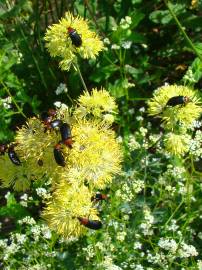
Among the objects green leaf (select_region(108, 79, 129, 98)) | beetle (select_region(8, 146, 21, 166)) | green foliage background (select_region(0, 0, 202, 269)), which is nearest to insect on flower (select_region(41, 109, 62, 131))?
beetle (select_region(8, 146, 21, 166))

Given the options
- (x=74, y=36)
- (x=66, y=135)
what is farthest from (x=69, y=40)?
(x=66, y=135)

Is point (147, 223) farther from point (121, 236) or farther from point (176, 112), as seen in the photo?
point (176, 112)

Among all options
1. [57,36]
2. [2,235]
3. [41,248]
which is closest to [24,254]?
[41,248]

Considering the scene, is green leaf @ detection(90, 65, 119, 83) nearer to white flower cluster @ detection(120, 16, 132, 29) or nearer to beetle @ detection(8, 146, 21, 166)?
white flower cluster @ detection(120, 16, 132, 29)

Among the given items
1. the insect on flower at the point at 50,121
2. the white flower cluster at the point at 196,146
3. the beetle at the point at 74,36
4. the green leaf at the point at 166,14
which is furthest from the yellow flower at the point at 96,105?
the green leaf at the point at 166,14

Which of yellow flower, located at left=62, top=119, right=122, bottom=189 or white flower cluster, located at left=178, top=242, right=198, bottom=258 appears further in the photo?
white flower cluster, located at left=178, top=242, right=198, bottom=258

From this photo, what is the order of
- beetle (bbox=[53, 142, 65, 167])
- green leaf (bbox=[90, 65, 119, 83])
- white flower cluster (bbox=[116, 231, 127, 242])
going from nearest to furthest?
1. beetle (bbox=[53, 142, 65, 167])
2. white flower cluster (bbox=[116, 231, 127, 242])
3. green leaf (bbox=[90, 65, 119, 83])

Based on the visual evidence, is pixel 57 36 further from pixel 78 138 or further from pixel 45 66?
pixel 45 66

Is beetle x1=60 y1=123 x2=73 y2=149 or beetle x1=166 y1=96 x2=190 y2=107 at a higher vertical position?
beetle x1=166 y1=96 x2=190 y2=107
